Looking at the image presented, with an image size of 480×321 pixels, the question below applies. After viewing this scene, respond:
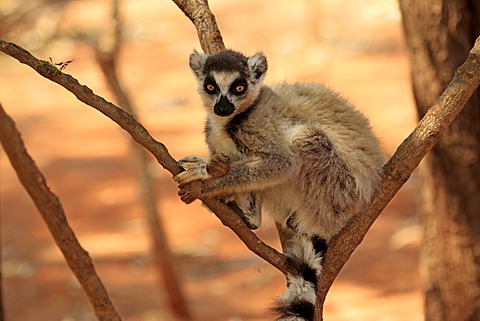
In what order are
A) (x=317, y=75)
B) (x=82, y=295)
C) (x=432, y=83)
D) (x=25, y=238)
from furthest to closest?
(x=317, y=75) → (x=25, y=238) → (x=82, y=295) → (x=432, y=83)

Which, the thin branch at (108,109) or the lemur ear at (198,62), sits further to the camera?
the lemur ear at (198,62)

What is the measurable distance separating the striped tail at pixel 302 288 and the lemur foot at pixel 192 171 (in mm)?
493

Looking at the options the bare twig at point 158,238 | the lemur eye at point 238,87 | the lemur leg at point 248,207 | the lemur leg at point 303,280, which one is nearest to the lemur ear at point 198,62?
the lemur eye at point 238,87

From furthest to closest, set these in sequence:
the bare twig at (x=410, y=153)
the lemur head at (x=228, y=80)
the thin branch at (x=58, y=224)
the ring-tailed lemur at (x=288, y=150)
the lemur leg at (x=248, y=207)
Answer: the thin branch at (x=58, y=224) → the lemur leg at (x=248, y=207) → the lemur head at (x=228, y=80) → the ring-tailed lemur at (x=288, y=150) → the bare twig at (x=410, y=153)

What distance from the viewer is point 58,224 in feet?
12.3

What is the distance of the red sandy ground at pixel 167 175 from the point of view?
22.9ft

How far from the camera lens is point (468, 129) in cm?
426

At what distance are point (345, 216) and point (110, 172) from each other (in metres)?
6.39

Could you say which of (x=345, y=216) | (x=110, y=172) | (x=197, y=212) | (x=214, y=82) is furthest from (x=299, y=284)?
(x=110, y=172)

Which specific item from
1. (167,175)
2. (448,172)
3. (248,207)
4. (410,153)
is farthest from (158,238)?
(410,153)

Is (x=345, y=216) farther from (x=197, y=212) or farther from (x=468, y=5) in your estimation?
(x=197, y=212)

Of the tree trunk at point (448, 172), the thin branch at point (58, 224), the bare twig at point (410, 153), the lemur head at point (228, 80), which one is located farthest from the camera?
the tree trunk at point (448, 172)

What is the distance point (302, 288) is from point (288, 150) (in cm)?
59

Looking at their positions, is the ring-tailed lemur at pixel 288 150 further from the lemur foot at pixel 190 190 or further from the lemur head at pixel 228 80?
the lemur foot at pixel 190 190
